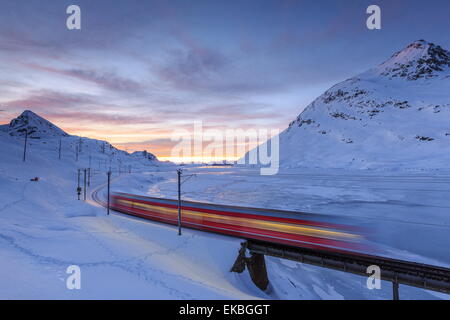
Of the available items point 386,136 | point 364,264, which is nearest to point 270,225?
point 364,264

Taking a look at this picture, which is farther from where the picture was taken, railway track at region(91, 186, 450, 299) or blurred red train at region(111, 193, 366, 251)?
blurred red train at region(111, 193, 366, 251)

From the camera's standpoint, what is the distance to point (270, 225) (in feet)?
58.5

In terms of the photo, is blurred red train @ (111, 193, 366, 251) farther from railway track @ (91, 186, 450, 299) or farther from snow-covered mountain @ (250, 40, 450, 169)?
snow-covered mountain @ (250, 40, 450, 169)

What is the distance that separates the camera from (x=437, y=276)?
1246cm

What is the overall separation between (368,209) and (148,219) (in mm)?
33402

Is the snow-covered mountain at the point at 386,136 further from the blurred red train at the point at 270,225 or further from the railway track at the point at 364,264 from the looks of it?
the blurred red train at the point at 270,225

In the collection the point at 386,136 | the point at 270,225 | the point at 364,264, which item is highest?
the point at 386,136

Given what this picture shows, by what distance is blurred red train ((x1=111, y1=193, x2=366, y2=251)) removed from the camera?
49.8ft

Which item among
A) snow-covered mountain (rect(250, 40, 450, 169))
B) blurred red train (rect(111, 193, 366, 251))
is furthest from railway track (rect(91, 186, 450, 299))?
snow-covered mountain (rect(250, 40, 450, 169))

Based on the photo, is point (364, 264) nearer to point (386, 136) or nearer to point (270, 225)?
point (270, 225)

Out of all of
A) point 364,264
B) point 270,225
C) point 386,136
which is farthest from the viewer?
point 386,136
